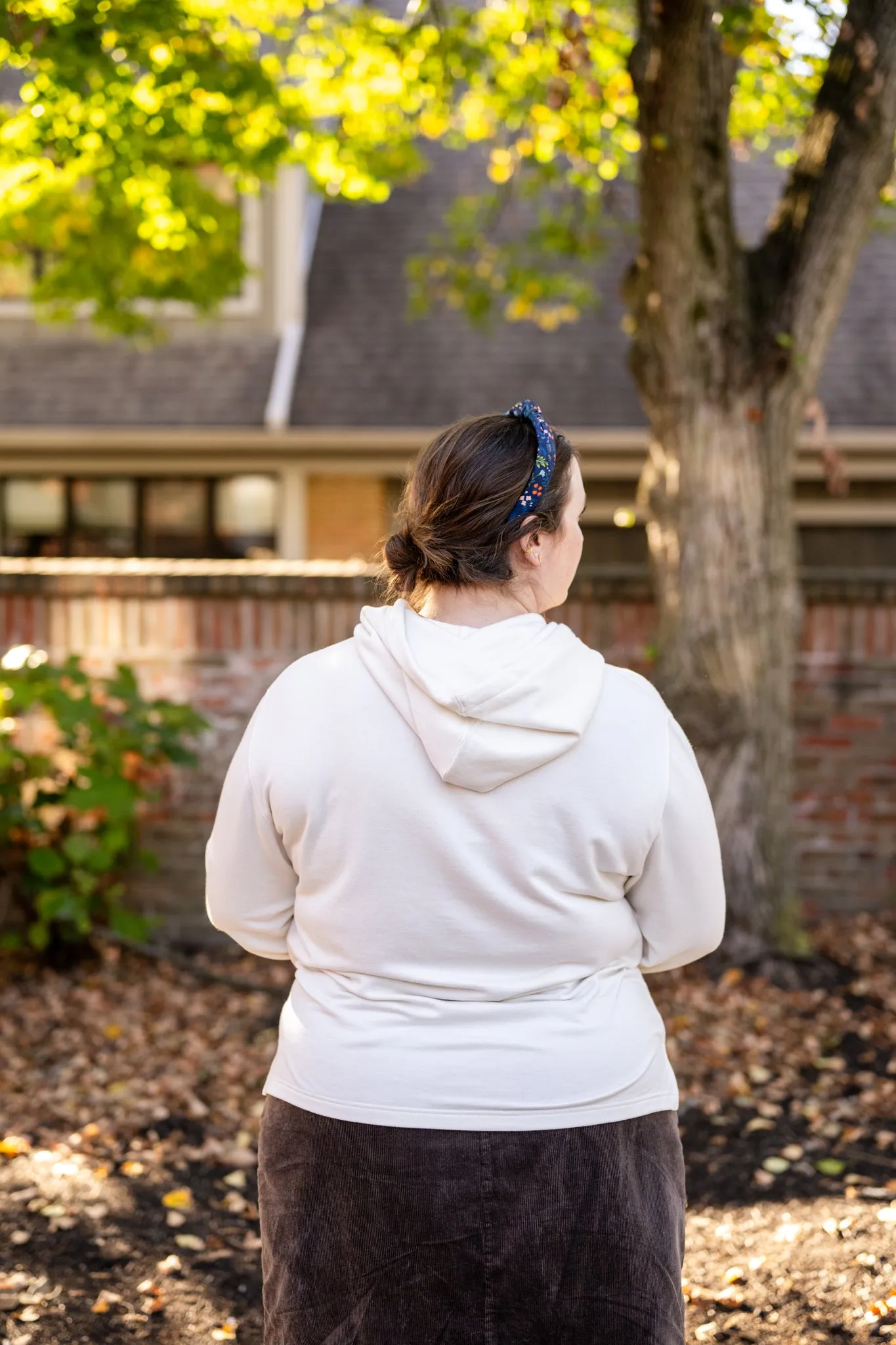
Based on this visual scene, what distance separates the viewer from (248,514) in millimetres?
11586

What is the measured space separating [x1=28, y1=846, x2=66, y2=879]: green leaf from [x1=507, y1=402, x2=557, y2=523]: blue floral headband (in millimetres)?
4011

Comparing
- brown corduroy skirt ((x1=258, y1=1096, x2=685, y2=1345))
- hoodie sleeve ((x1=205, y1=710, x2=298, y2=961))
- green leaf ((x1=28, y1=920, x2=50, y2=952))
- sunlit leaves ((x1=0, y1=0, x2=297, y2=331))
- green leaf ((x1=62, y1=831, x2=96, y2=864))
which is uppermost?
sunlit leaves ((x1=0, y1=0, x2=297, y2=331))

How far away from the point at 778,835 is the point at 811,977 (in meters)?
0.57

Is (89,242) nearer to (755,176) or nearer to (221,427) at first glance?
(221,427)

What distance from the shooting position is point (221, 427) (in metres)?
10.9

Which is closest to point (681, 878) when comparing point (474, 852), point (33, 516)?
point (474, 852)

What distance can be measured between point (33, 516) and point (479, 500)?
10970 mm

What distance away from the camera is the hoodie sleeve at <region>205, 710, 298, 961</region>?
1.66 metres

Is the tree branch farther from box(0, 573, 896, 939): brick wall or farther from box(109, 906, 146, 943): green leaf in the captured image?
box(109, 906, 146, 943): green leaf

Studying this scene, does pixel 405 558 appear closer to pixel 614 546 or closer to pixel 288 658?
pixel 288 658

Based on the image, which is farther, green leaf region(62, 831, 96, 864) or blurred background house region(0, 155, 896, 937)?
blurred background house region(0, 155, 896, 937)

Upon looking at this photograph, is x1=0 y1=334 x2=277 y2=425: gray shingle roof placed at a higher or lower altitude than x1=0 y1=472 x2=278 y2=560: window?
higher

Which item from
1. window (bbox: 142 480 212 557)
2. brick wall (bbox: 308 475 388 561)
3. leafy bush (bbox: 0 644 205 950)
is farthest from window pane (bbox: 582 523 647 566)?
leafy bush (bbox: 0 644 205 950)

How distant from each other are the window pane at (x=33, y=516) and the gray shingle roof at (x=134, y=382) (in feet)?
2.40
